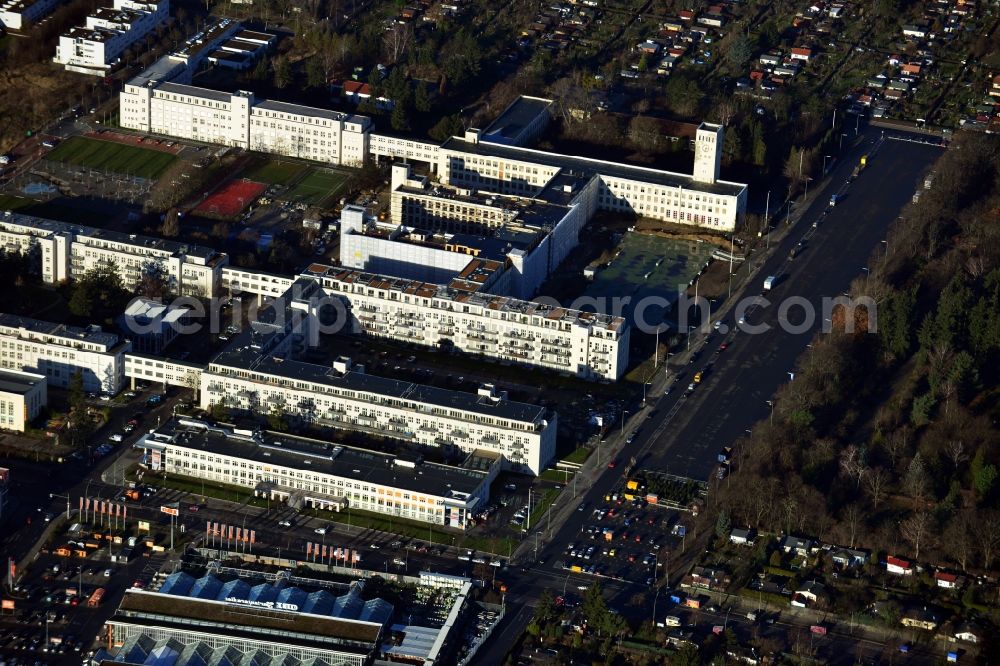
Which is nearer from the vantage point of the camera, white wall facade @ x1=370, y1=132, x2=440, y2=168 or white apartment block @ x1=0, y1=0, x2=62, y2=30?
white wall facade @ x1=370, y1=132, x2=440, y2=168

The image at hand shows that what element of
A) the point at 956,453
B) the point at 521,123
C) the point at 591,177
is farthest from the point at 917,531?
the point at 521,123

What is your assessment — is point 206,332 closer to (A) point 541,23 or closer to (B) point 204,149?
(B) point 204,149

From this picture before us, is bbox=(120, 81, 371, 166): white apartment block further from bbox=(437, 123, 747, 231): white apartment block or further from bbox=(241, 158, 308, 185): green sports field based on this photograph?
bbox=(437, 123, 747, 231): white apartment block

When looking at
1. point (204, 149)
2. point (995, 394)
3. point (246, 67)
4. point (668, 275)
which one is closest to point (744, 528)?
point (995, 394)

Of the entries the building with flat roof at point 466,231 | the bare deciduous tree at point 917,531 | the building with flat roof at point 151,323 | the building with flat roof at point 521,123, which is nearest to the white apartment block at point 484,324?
the building with flat roof at point 466,231

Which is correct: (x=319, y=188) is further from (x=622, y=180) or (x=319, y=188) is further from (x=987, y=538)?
(x=987, y=538)

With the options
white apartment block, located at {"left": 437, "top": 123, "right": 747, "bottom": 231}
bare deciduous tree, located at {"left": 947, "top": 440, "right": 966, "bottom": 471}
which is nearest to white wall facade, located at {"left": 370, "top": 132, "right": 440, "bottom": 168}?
white apartment block, located at {"left": 437, "top": 123, "right": 747, "bottom": 231}
